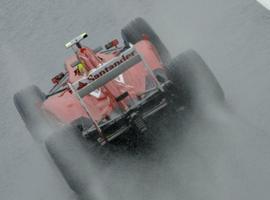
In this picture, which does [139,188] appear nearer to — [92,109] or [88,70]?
[92,109]

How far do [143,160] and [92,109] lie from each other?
119cm

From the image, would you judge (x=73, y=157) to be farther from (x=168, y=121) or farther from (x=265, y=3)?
(x=265, y=3)

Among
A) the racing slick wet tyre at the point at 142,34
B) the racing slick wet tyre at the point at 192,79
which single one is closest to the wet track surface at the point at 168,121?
the racing slick wet tyre at the point at 192,79

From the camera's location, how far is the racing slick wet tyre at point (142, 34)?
1206 centimetres

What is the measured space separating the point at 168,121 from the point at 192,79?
789mm

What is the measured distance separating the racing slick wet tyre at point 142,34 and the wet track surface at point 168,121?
0.98 m

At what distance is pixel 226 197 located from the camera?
334 inches

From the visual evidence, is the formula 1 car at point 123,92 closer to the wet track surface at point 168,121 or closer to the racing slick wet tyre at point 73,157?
the racing slick wet tyre at point 73,157

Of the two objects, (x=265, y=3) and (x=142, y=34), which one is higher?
(x=142, y=34)

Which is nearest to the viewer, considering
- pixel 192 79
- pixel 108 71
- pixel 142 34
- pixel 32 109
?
pixel 108 71

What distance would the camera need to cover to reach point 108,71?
9.55m

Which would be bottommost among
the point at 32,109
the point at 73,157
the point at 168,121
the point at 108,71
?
the point at 168,121

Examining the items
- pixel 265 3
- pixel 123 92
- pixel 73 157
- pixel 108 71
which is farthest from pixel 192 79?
pixel 265 3

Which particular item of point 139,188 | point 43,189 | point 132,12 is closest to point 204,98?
point 139,188
